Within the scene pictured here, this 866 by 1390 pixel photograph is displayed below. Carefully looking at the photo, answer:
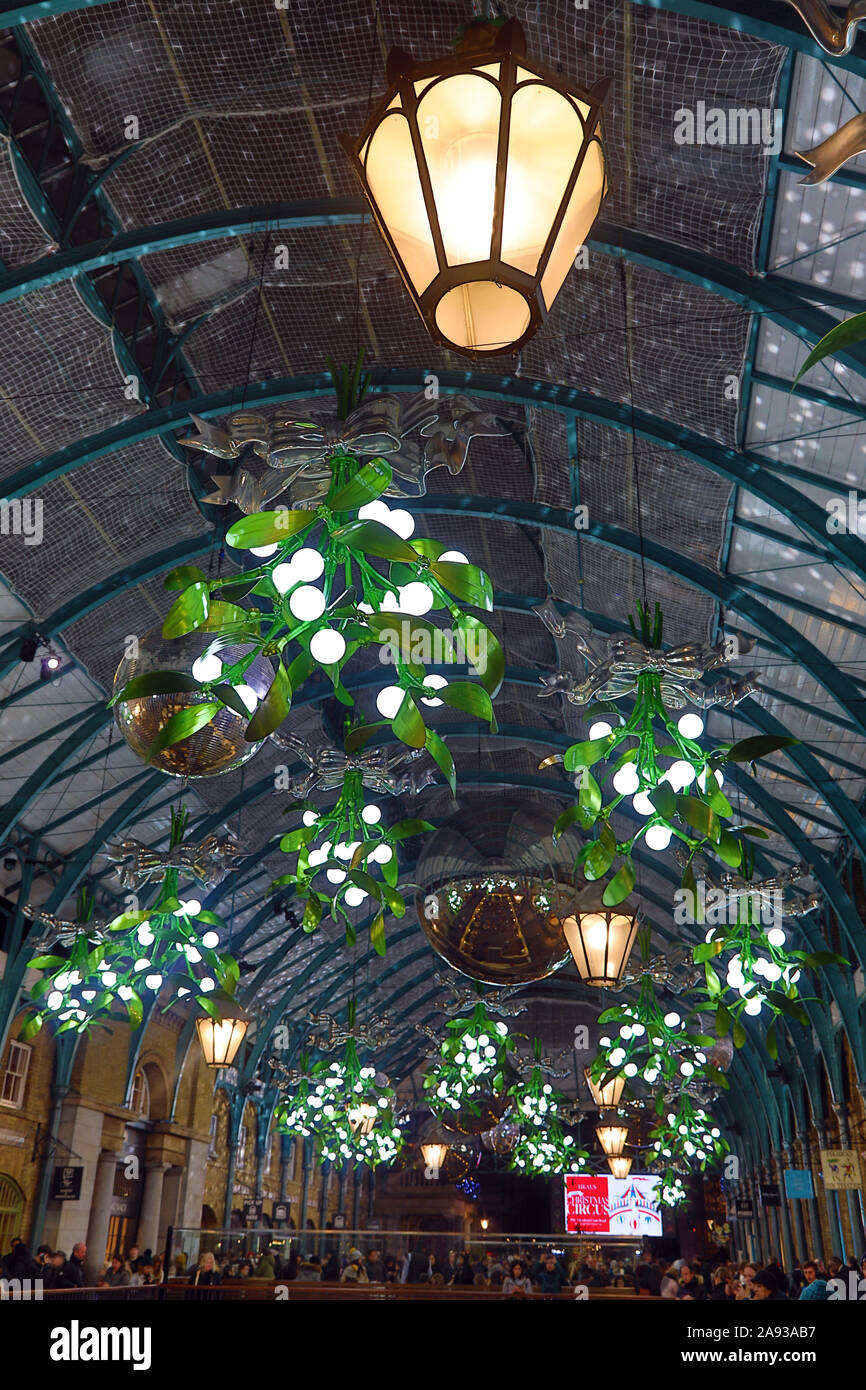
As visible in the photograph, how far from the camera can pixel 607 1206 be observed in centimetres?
3316

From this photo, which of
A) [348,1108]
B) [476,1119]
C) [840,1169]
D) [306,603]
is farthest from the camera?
[348,1108]

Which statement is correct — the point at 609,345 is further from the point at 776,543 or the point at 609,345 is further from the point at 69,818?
the point at 69,818

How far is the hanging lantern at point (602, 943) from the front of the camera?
17.3ft

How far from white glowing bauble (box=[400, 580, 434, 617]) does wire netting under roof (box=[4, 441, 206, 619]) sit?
9.69 m

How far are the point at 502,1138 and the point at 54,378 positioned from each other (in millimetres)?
15304

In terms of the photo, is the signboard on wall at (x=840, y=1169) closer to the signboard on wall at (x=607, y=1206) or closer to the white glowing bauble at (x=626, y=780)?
the white glowing bauble at (x=626, y=780)

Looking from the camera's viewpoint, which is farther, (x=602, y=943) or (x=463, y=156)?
(x=602, y=943)

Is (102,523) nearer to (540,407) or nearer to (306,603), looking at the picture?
(540,407)

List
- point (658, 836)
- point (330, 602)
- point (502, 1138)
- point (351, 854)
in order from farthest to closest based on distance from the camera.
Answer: point (502, 1138) → point (351, 854) → point (658, 836) → point (330, 602)

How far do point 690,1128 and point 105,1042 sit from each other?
12.7 metres

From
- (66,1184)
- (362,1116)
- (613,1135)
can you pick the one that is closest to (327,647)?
(613,1135)

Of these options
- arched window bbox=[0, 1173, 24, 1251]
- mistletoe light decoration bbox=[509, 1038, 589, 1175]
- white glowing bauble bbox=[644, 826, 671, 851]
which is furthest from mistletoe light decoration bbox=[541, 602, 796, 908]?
arched window bbox=[0, 1173, 24, 1251]

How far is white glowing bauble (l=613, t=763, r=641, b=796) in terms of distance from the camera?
421cm
